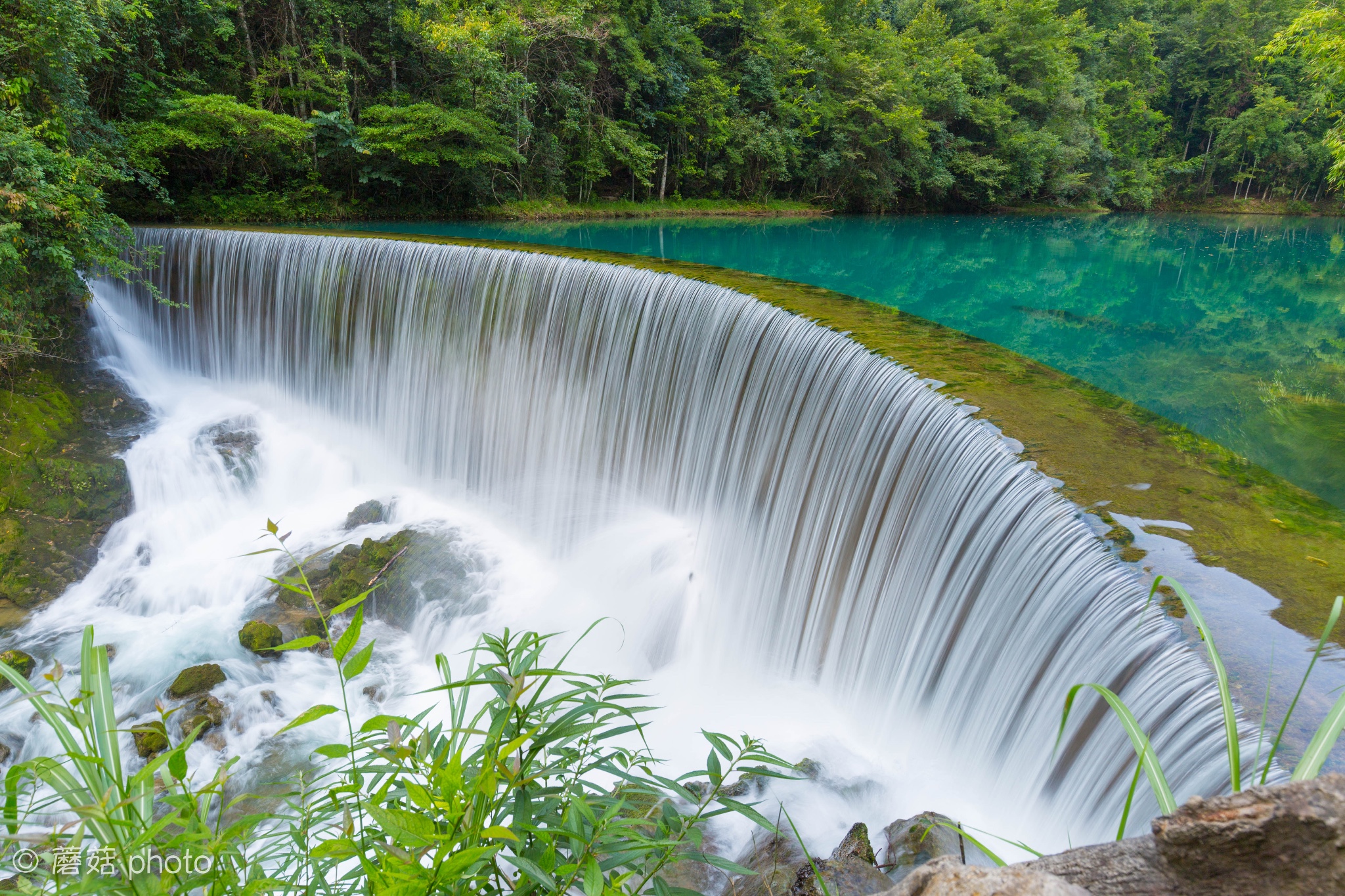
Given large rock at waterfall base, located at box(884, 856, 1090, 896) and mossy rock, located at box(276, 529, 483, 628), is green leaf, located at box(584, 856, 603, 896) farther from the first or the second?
mossy rock, located at box(276, 529, 483, 628)

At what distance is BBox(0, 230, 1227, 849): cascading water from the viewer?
3117 mm

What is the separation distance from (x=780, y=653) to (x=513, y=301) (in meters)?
4.96

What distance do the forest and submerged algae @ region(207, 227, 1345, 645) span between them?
7.90 meters

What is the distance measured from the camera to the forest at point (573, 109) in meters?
7.37

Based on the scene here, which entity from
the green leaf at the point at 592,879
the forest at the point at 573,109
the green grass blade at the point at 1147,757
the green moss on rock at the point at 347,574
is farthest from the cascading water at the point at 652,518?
the green leaf at the point at 592,879

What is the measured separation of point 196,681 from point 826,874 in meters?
4.69

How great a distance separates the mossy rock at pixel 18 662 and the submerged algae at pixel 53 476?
730 mm

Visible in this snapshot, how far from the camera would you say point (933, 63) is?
24109mm

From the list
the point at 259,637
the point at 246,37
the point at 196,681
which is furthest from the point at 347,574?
the point at 246,37

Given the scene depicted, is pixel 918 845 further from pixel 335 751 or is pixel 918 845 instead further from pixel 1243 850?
pixel 335 751

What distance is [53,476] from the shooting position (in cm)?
667

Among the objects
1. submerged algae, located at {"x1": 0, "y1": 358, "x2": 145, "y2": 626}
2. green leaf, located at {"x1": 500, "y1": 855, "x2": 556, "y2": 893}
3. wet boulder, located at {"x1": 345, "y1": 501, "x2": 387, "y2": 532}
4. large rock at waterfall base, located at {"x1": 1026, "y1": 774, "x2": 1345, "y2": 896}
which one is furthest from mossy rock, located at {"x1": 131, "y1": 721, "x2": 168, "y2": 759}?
large rock at waterfall base, located at {"x1": 1026, "y1": 774, "x2": 1345, "y2": 896}

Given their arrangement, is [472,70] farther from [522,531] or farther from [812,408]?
[812,408]

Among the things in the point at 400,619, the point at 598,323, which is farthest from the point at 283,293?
the point at 400,619
